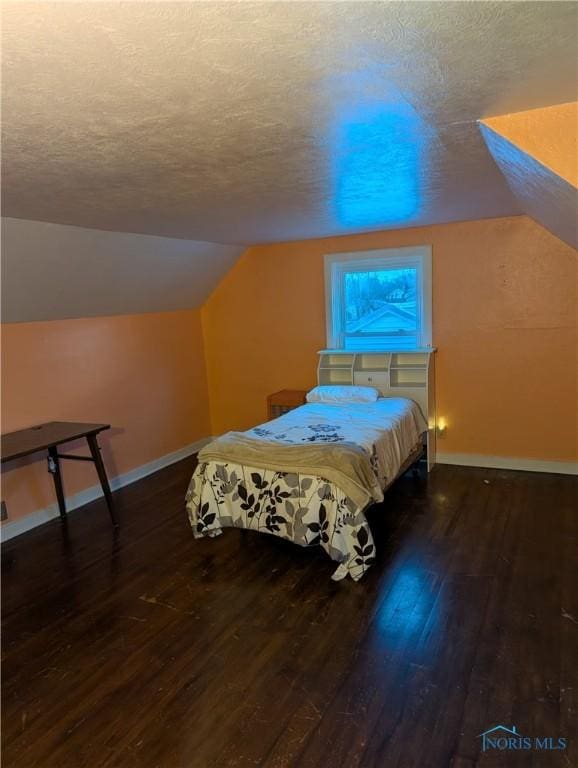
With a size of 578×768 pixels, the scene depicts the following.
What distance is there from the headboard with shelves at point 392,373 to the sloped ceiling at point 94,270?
4.94ft

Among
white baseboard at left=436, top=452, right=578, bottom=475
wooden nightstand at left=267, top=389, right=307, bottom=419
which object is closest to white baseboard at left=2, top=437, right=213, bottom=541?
wooden nightstand at left=267, top=389, right=307, bottom=419

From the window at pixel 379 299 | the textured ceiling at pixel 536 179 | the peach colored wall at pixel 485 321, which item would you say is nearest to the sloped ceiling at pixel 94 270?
the peach colored wall at pixel 485 321

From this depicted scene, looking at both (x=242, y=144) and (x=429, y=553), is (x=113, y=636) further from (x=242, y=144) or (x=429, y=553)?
(x=242, y=144)

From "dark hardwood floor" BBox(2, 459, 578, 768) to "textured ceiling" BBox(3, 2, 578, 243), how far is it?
212cm

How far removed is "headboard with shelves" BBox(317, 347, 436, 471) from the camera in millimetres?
4258

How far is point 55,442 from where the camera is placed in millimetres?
3172

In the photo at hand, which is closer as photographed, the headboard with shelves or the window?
the headboard with shelves

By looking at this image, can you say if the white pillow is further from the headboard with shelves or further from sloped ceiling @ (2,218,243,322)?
sloped ceiling @ (2,218,243,322)

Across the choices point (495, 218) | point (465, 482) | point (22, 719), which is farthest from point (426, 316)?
point (22, 719)

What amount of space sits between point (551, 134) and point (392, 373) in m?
3.00

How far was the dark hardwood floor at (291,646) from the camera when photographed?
177 centimetres

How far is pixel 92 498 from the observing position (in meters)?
Result: 4.07

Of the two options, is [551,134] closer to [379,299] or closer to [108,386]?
[379,299]

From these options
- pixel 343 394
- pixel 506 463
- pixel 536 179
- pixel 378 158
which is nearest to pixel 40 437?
pixel 343 394
